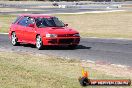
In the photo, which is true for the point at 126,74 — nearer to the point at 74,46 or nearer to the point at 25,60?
the point at 25,60

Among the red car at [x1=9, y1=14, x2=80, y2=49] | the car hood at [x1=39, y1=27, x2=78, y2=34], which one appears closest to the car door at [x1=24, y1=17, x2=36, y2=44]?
the red car at [x1=9, y1=14, x2=80, y2=49]

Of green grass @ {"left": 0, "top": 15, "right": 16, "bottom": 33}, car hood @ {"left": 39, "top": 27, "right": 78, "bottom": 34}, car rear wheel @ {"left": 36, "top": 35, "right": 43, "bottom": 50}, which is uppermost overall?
car hood @ {"left": 39, "top": 27, "right": 78, "bottom": 34}

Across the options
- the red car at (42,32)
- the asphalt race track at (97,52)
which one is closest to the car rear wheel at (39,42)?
the red car at (42,32)

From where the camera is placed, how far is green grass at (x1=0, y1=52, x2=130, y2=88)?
9.46m

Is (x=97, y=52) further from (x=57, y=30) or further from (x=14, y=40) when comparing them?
(x=14, y=40)

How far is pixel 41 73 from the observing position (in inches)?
434

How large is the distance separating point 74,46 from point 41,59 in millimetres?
4412

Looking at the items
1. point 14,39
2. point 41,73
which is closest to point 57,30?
point 14,39

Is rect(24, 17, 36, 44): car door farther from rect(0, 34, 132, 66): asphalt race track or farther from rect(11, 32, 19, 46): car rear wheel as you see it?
rect(11, 32, 19, 46): car rear wheel

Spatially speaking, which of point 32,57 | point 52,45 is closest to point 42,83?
point 32,57

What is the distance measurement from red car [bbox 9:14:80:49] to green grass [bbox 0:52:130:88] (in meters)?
3.03

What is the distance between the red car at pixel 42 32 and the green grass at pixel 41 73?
9.94 feet

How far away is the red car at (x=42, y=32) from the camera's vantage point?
18188mm

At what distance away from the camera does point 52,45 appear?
60.4 ft
